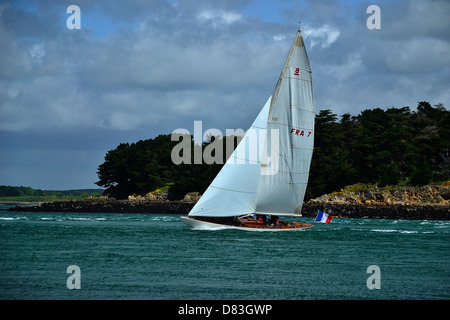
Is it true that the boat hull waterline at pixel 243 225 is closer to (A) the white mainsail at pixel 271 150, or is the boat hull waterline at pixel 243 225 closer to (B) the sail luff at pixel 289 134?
(A) the white mainsail at pixel 271 150

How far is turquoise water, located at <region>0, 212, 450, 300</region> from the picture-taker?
26125mm

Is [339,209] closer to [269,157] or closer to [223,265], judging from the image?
[269,157]

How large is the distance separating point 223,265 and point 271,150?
17107 millimetres

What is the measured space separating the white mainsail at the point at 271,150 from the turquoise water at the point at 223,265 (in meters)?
3.00

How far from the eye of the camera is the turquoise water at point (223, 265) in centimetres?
2612

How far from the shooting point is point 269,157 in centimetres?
4934

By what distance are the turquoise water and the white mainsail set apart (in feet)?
9.83
